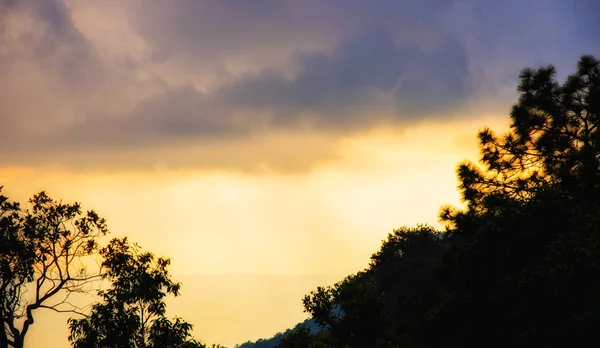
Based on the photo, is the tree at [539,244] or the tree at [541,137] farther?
the tree at [541,137]

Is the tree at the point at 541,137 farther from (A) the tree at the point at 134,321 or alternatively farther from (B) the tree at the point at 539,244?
(A) the tree at the point at 134,321

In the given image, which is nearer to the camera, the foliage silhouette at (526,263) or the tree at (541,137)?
the foliage silhouette at (526,263)

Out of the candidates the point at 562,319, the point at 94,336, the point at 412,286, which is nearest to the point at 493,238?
the point at 562,319

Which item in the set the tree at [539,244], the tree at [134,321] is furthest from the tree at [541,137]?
the tree at [134,321]

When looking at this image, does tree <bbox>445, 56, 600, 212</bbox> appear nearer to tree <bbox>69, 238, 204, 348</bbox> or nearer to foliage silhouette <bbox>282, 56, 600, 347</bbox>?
foliage silhouette <bbox>282, 56, 600, 347</bbox>

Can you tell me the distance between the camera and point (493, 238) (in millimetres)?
31312

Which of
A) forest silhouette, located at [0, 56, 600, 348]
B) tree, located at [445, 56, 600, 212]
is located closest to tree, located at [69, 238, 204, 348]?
forest silhouette, located at [0, 56, 600, 348]

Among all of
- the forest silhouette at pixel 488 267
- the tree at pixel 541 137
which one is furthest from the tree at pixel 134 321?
the tree at pixel 541 137

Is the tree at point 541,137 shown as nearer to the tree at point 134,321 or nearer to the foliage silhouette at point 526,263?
the foliage silhouette at point 526,263

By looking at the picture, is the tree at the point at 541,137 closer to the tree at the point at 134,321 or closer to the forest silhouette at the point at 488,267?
the forest silhouette at the point at 488,267

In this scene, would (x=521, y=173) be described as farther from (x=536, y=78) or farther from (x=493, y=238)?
(x=493, y=238)

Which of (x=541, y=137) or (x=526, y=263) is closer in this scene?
(x=526, y=263)

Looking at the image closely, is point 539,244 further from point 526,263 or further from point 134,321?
point 134,321

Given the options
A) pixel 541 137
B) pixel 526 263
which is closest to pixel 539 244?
pixel 526 263
